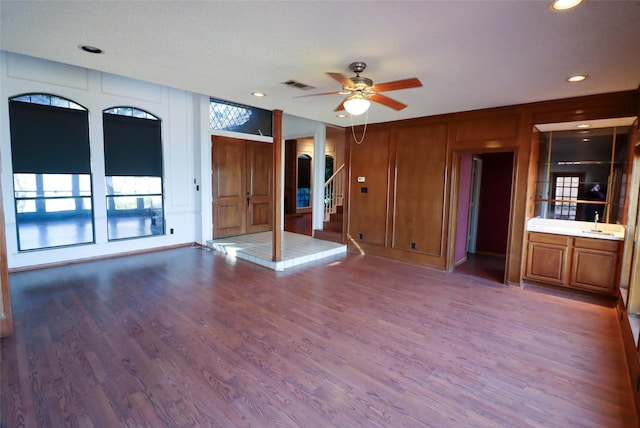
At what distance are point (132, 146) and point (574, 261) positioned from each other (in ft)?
23.8

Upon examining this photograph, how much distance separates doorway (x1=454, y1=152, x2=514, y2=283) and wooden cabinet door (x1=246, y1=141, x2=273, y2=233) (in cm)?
Answer: 445

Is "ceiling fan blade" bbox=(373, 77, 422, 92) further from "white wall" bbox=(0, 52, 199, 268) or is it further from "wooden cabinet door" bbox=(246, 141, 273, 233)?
"wooden cabinet door" bbox=(246, 141, 273, 233)

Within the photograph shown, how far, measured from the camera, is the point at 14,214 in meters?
4.49

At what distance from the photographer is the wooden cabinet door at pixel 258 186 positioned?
7270 mm

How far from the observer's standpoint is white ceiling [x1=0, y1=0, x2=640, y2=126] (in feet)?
6.93

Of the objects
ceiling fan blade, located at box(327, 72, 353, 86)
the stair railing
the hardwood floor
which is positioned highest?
ceiling fan blade, located at box(327, 72, 353, 86)

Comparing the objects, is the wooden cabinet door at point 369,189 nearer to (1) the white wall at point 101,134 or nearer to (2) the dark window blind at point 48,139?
(1) the white wall at point 101,134

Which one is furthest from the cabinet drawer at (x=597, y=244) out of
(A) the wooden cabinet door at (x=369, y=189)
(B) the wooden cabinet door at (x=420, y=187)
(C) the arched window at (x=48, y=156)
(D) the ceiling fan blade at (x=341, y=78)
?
(C) the arched window at (x=48, y=156)

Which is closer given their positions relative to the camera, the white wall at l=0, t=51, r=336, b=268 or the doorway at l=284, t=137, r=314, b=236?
the white wall at l=0, t=51, r=336, b=268

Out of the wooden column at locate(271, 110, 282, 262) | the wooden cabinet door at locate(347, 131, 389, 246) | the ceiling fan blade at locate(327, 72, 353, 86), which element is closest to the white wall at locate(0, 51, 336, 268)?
the wooden cabinet door at locate(347, 131, 389, 246)

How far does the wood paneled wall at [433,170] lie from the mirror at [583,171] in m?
0.30

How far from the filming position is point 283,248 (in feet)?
19.9

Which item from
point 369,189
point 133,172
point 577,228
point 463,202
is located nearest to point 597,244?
point 577,228

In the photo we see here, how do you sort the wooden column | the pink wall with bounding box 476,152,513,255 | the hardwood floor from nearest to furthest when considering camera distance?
1. the hardwood floor
2. the wooden column
3. the pink wall with bounding box 476,152,513,255
